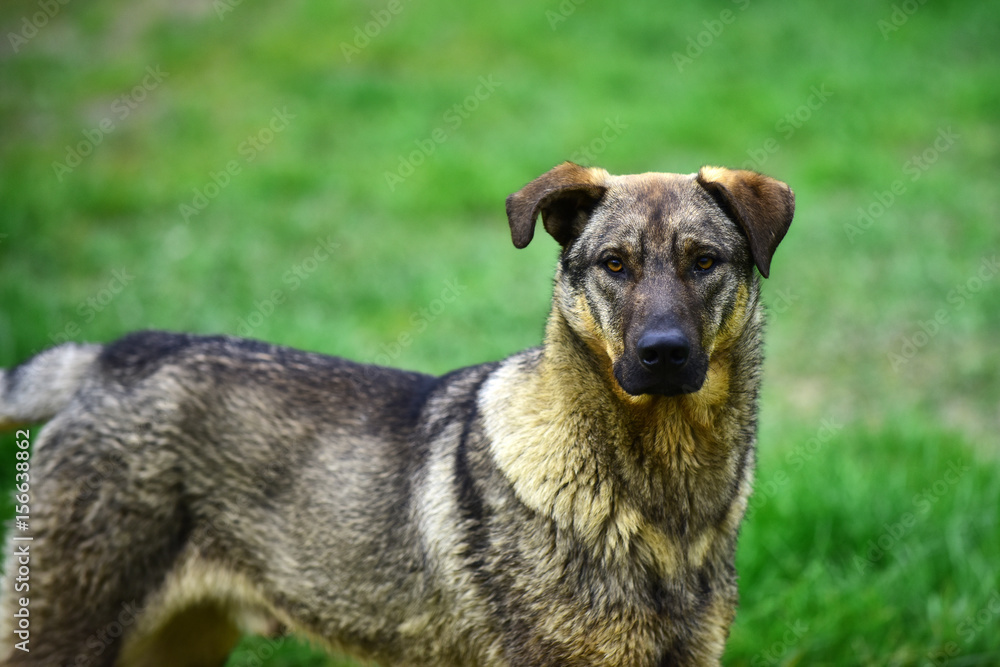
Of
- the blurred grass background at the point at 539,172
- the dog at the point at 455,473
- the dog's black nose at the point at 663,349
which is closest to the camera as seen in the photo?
the dog's black nose at the point at 663,349

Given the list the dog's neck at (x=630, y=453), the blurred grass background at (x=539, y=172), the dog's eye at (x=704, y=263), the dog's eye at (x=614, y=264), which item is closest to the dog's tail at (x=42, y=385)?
the blurred grass background at (x=539, y=172)

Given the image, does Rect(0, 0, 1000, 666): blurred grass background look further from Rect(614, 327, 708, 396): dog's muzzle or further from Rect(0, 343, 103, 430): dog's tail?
Rect(614, 327, 708, 396): dog's muzzle

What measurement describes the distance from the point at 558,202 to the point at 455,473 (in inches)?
40.7

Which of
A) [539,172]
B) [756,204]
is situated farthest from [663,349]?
[539,172]

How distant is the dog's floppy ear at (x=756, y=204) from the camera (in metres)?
2.91

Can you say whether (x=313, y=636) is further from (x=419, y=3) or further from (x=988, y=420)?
(x=419, y=3)

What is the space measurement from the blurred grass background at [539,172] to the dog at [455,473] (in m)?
1.15

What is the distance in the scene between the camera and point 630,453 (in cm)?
295

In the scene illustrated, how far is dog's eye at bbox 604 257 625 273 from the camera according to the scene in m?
2.92

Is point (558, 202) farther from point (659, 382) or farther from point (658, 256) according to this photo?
point (659, 382)

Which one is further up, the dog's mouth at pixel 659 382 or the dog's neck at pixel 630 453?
the dog's mouth at pixel 659 382

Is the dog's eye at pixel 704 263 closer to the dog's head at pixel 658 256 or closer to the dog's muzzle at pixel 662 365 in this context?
the dog's head at pixel 658 256

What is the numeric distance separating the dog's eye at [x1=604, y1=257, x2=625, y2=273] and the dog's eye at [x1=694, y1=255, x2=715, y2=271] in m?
0.24

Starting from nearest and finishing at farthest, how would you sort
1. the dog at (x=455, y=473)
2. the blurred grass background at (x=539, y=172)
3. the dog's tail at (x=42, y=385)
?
the dog at (x=455, y=473) → the dog's tail at (x=42, y=385) → the blurred grass background at (x=539, y=172)
